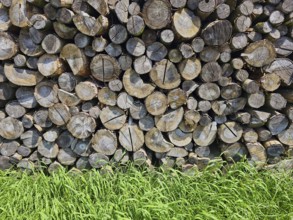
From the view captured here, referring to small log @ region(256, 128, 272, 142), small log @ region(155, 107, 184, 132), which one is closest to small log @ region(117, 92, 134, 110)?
small log @ region(155, 107, 184, 132)

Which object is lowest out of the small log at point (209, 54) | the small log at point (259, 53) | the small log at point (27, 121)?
the small log at point (27, 121)

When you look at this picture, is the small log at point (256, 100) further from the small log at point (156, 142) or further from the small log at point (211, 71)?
the small log at point (156, 142)

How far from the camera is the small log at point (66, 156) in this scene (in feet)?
9.30

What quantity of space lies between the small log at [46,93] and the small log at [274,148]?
6.40ft

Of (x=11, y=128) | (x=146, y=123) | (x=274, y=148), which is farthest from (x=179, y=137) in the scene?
(x=11, y=128)

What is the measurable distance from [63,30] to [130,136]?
106 centimetres

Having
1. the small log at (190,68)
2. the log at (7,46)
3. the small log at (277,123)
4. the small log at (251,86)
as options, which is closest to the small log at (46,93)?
the log at (7,46)

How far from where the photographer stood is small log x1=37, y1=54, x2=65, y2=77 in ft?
8.52

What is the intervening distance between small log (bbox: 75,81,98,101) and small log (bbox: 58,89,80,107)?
0.06 metres

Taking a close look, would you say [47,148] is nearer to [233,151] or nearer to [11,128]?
[11,128]

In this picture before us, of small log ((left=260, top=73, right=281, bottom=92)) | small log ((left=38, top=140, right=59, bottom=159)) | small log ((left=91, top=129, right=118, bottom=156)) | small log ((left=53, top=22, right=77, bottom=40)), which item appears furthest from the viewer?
small log ((left=38, top=140, right=59, bottom=159))

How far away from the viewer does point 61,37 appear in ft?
8.38

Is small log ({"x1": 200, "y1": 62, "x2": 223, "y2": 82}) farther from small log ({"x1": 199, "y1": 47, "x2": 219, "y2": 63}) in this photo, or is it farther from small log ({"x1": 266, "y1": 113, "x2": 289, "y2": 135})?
small log ({"x1": 266, "y1": 113, "x2": 289, "y2": 135})

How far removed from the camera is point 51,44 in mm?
2555
